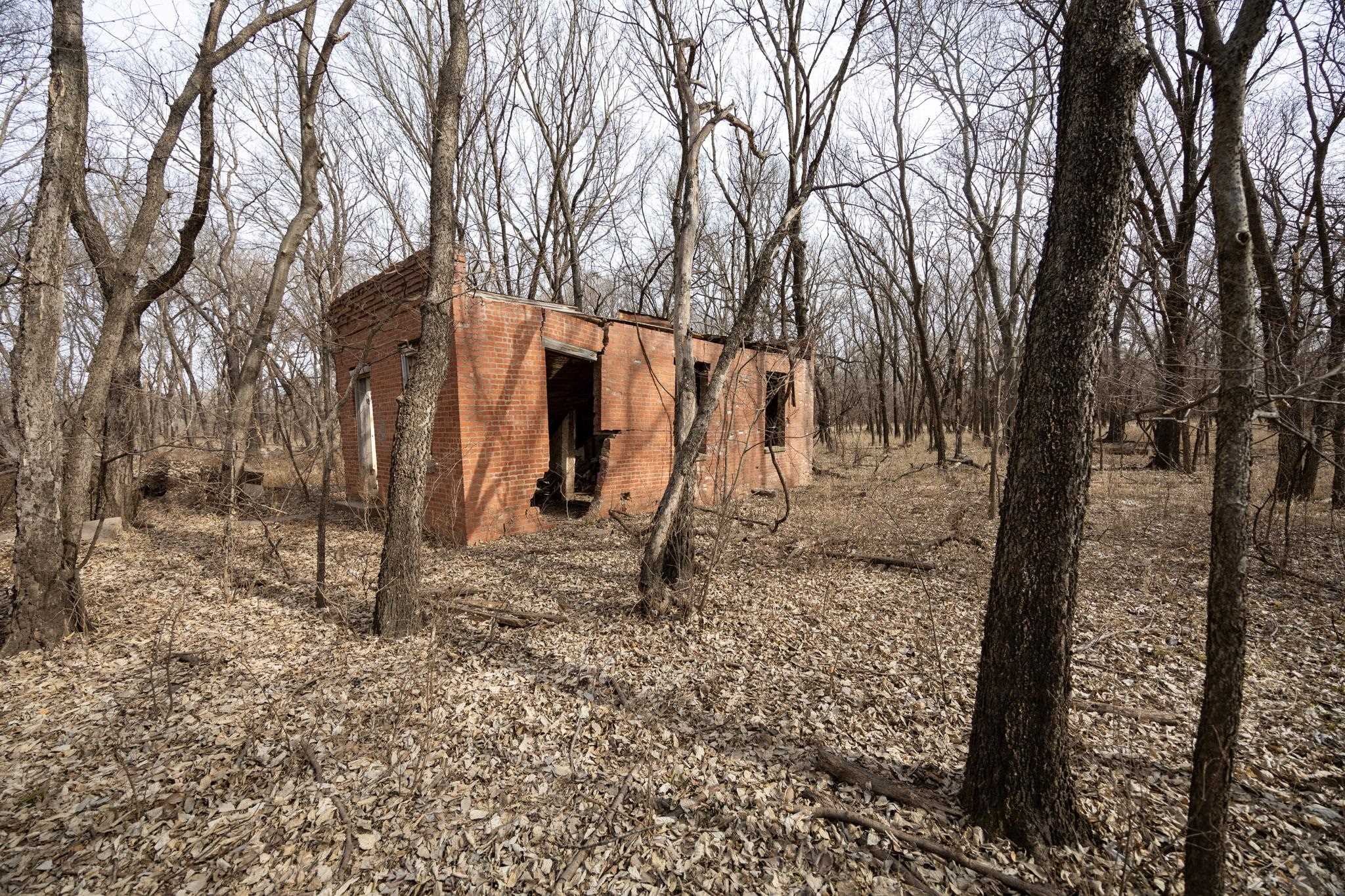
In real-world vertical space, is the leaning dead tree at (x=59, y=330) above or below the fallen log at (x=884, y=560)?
above

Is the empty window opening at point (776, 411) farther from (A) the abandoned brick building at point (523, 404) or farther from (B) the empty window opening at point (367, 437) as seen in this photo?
(B) the empty window opening at point (367, 437)

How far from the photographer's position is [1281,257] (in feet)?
29.0

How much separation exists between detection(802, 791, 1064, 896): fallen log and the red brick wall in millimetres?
2943

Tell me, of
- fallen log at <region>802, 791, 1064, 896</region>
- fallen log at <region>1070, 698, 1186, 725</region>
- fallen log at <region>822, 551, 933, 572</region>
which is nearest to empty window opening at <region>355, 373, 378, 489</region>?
fallen log at <region>822, 551, 933, 572</region>

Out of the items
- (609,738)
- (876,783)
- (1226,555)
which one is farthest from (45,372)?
(1226,555)

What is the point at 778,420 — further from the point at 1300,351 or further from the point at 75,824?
the point at 75,824

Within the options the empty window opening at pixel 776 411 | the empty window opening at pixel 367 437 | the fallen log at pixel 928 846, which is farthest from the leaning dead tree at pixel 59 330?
the empty window opening at pixel 776 411

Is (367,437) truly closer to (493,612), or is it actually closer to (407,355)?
(407,355)

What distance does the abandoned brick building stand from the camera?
7.10 metres

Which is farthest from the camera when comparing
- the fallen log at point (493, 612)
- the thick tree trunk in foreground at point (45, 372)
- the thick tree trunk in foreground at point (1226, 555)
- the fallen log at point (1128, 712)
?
the fallen log at point (493, 612)

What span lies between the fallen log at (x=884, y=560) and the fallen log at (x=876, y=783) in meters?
3.66

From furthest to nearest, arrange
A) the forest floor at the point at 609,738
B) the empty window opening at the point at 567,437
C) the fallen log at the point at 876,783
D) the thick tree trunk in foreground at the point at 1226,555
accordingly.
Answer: the empty window opening at the point at 567,437, the fallen log at the point at 876,783, the forest floor at the point at 609,738, the thick tree trunk in foreground at the point at 1226,555

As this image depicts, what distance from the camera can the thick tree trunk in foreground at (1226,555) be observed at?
6.20ft

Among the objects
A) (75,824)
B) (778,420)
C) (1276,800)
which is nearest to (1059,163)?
(1276,800)
